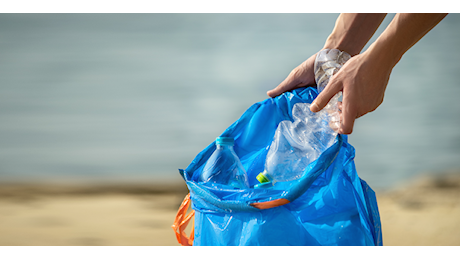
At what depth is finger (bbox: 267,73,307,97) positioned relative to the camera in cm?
91

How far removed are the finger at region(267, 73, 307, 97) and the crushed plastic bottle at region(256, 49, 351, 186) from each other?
9 cm

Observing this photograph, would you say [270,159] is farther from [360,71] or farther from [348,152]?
[360,71]

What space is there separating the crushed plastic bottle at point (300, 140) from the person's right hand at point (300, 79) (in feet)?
0.19

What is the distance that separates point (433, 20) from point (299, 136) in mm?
400

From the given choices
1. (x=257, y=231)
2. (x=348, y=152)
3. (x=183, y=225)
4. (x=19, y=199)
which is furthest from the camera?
(x=19, y=199)

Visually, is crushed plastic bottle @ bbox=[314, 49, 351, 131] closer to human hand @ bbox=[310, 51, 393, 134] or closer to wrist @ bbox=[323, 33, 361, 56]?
wrist @ bbox=[323, 33, 361, 56]

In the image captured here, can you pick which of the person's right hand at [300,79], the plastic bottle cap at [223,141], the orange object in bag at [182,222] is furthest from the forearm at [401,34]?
the orange object in bag at [182,222]

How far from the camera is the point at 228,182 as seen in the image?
0.77m

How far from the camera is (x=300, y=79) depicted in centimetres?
91

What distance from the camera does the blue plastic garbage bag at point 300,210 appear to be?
2.07ft

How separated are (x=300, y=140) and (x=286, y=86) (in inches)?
7.8

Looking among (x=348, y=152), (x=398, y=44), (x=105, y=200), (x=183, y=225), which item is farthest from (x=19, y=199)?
(x=398, y=44)

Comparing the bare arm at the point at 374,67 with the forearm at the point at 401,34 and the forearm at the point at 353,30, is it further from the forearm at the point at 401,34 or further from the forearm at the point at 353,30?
the forearm at the point at 353,30

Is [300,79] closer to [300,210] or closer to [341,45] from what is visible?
[341,45]
